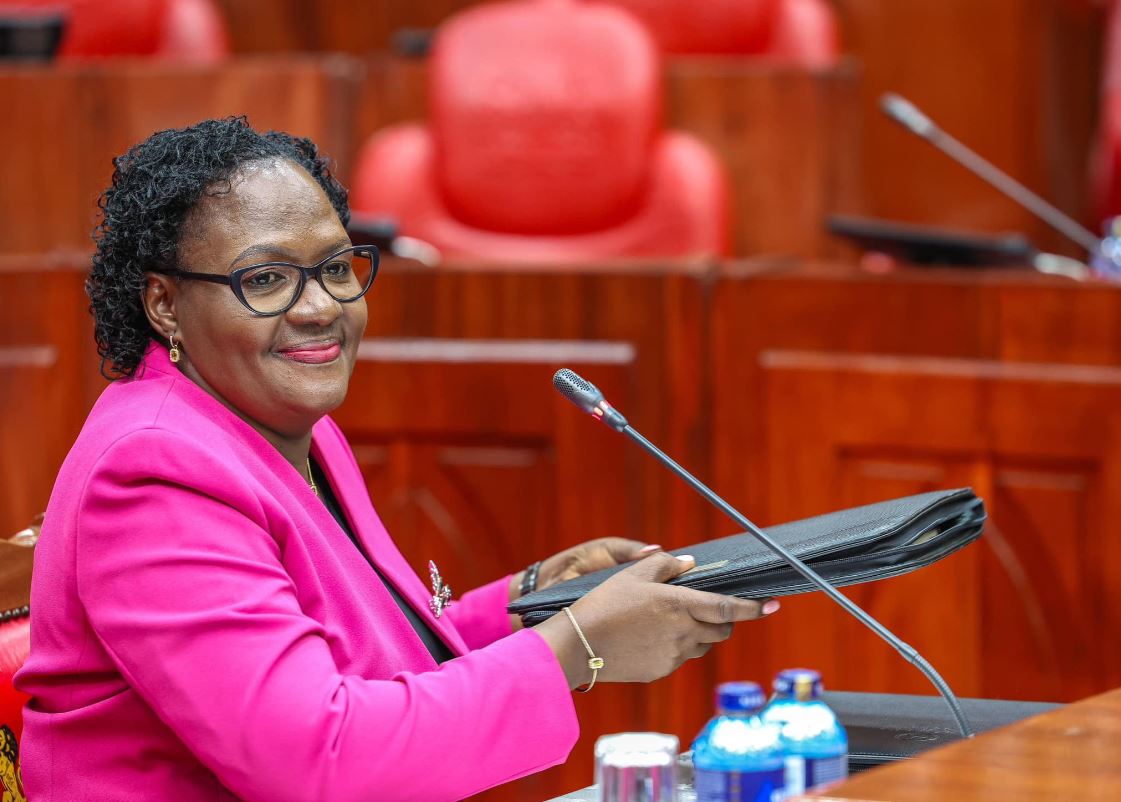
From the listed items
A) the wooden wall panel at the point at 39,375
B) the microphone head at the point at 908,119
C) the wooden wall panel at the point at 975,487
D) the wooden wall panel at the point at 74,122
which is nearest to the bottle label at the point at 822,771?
the wooden wall panel at the point at 975,487

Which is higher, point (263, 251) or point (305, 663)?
point (263, 251)

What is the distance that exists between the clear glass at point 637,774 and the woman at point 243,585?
0.14 m

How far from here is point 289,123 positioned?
4.21 m

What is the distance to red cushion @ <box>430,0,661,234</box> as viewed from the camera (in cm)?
399

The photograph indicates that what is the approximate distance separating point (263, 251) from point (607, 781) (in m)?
0.51

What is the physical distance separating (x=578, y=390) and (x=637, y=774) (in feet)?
1.19

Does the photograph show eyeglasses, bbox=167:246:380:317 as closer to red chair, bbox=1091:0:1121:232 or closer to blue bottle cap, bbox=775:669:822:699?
blue bottle cap, bbox=775:669:822:699

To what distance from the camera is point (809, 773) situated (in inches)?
46.8

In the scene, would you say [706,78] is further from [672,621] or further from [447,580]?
[672,621]

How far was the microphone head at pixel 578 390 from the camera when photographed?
1394 millimetres

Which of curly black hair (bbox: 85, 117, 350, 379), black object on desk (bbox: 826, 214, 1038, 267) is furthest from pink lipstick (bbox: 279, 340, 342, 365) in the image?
black object on desk (bbox: 826, 214, 1038, 267)

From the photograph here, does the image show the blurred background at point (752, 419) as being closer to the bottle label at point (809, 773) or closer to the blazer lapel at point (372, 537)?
the blazer lapel at point (372, 537)

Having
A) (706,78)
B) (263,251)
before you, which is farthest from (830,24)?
(263,251)

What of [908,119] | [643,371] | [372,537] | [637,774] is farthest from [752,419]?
[637,774]
